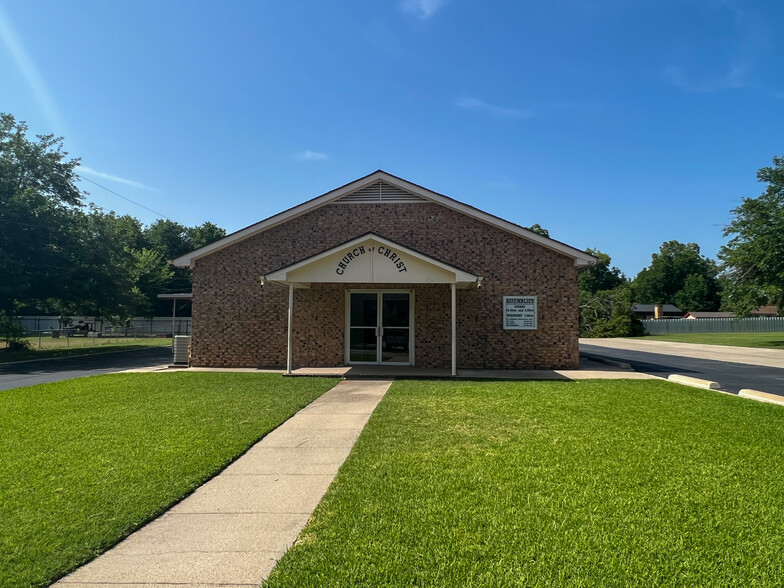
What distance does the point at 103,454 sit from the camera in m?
5.40

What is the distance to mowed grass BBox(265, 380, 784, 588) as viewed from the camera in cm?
296

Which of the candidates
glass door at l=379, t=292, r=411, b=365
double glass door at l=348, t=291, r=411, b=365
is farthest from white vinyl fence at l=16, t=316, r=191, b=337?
glass door at l=379, t=292, r=411, b=365

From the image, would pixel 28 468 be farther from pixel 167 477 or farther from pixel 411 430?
pixel 411 430

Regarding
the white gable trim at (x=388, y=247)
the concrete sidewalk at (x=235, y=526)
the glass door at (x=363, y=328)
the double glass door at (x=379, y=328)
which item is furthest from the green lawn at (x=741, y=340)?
the concrete sidewalk at (x=235, y=526)

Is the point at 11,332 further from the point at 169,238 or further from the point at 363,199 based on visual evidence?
the point at 169,238

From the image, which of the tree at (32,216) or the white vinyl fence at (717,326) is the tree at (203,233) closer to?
the tree at (32,216)

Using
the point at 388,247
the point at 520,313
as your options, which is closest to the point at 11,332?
the point at 388,247

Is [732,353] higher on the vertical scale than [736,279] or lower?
lower

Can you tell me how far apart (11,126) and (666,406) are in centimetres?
3352

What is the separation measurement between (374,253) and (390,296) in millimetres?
2368

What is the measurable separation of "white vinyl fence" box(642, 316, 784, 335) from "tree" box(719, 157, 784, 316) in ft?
50.3

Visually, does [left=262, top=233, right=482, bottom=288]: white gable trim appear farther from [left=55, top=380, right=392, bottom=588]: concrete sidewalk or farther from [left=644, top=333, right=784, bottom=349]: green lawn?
[left=644, top=333, right=784, bottom=349]: green lawn

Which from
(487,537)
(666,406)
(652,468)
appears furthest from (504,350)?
(487,537)

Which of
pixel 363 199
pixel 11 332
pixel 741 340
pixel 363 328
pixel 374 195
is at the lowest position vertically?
pixel 741 340
